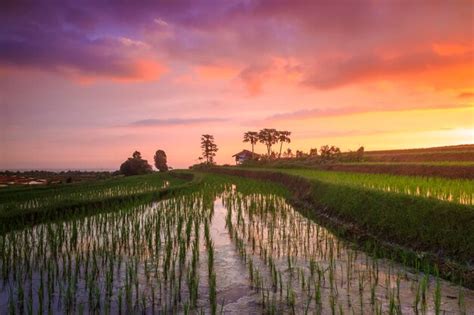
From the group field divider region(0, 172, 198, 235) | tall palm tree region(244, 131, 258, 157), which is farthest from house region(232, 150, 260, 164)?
field divider region(0, 172, 198, 235)

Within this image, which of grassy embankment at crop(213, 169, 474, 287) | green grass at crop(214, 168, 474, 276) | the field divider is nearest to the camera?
grassy embankment at crop(213, 169, 474, 287)

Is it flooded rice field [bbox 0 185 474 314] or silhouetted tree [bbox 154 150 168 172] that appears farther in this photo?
silhouetted tree [bbox 154 150 168 172]

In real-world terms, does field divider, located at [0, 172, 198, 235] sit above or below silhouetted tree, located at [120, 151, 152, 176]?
below

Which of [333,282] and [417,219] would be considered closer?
[333,282]

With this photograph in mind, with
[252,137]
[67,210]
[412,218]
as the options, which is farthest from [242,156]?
[412,218]

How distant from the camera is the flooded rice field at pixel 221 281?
5344 millimetres

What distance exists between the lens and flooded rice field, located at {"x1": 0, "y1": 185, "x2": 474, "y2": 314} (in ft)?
17.5

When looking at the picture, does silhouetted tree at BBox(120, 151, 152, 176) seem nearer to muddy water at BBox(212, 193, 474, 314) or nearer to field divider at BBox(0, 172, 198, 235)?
field divider at BBox(0, 172, 198, 235)

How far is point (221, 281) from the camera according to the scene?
6.54 m

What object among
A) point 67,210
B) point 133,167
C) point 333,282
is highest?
point 133,167

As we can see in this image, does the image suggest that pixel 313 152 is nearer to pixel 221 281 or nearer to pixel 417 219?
pixel 417 219

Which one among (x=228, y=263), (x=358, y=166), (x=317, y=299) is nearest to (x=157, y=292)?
(x=228, y=263)

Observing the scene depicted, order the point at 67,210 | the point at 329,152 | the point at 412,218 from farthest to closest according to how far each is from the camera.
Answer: the point at 329,152 → the point at 67,210 → the point at 412,218

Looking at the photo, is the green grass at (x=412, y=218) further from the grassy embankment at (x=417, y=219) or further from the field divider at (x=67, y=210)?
the field divider at (x=67, y=210)
